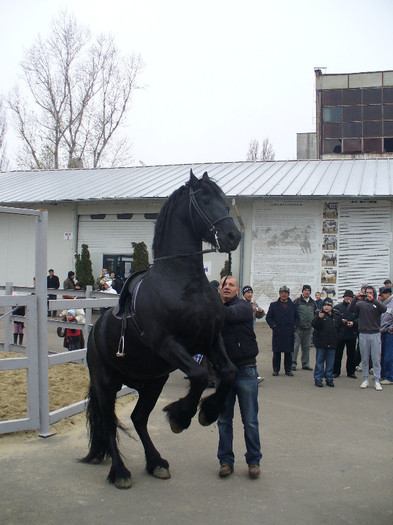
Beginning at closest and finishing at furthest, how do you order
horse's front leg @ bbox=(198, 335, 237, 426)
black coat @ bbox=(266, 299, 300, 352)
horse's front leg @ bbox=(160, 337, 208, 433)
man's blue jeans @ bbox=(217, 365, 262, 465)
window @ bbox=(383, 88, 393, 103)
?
horse's front leg @ bbox=(160, 337, 208, 433) < horse's front leg @ bbox=(198, 335, 237, 426) < man's blue jeans @ bbox=(217, 365, 262, 465) < black coat @ bbox=(266, 299, 300, 352) < window @ bbox=(383, 88, 393, 103)

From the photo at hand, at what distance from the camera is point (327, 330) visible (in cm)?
996

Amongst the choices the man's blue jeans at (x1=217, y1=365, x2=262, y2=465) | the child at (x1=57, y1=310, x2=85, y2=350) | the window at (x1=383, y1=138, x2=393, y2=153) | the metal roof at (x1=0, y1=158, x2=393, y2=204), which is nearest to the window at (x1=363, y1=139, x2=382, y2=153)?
the window at (x1=383, y1=138, x2=393, y2=153)

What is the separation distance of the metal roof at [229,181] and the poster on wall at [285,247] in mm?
800

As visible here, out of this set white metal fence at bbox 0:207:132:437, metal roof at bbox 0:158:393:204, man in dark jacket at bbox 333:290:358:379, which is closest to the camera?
white metal fence at bbox 0:207:132:437

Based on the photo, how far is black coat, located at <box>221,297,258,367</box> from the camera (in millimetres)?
5008

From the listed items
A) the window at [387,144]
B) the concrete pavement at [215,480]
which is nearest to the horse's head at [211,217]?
the concrete pavement at [215,480]

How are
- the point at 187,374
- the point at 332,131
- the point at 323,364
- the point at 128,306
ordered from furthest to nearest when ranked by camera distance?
the point at 332,131 → the point at 323,364 → the point at 128,306 → the point at 187,374

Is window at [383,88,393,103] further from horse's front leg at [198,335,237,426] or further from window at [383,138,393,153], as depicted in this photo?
horse's front leg at [198,335,237,426]

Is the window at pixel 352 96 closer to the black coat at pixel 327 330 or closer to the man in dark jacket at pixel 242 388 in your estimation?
the black coat at pixel 327 330

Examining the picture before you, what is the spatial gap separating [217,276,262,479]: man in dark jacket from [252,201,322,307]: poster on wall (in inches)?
551

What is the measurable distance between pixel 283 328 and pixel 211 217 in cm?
671

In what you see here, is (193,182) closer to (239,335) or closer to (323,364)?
(239,335)

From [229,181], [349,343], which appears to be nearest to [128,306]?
[349,343]

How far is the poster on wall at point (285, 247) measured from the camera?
61.5 feet
